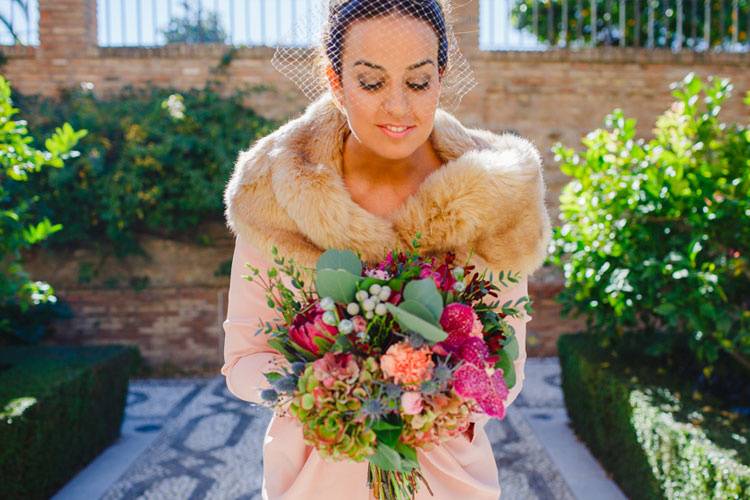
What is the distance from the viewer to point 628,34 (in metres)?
12.5

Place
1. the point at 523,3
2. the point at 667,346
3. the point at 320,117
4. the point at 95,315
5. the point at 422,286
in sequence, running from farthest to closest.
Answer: the point at 523,3
the point at 95,315
the point at 667,346
the point at 320,117
the point at 422,286

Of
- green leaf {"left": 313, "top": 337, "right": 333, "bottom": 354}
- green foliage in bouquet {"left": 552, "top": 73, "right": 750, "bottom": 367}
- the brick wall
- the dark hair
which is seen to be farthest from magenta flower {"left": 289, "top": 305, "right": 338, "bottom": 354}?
the brick wall

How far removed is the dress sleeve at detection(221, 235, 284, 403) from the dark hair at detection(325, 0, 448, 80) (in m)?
0.56

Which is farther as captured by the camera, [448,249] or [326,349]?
[448,249]

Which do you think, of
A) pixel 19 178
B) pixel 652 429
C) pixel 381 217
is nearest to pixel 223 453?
pixel 19 178

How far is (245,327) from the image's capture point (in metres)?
1.71

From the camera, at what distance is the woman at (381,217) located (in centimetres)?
165

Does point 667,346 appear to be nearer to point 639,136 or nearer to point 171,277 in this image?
point 639,136

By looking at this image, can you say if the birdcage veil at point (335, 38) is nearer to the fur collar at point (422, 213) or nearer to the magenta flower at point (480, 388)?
the fur collar at point (422, 213)

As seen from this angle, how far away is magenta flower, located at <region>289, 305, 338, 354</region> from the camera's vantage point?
134cm

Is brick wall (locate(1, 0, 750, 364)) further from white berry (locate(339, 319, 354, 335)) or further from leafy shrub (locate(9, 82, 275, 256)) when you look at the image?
white berry (locate(339, 319, 354, 335))

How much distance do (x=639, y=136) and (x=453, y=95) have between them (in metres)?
6.02

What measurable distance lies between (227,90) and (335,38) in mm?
6053

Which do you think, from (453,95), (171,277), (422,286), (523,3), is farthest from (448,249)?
(523,3)
